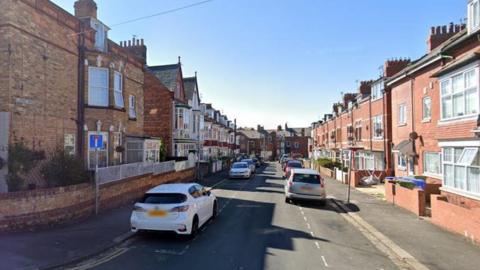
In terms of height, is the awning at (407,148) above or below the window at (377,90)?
below

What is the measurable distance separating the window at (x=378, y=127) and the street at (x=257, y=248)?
16.3 metres

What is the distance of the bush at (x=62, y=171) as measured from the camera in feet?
38.3

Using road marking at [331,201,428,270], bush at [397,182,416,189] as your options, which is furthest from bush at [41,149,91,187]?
bush at [397,182,416,189]

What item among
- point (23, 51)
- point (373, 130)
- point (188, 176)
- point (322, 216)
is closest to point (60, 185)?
point (23, 51)

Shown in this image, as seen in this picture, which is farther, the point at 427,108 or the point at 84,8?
the point at 427,108

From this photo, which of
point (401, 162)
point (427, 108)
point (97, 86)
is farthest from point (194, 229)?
point (401, 162)

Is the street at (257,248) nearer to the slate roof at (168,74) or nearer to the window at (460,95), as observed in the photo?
the window at (460,95)

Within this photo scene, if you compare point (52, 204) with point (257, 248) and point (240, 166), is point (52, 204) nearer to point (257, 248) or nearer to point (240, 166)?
point (257, 248)

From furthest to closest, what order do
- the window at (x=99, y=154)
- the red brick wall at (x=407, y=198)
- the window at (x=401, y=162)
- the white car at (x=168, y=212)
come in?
the window at (x=401, y=162) → the window at (x=99, y=154) → the red brick wall at (x=407, y=198) → the white car at (x=168, y=212)

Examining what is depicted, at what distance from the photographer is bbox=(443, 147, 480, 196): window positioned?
11.0 meters

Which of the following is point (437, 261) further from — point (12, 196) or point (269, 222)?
point (12, 196)

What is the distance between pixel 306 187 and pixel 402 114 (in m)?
10.3

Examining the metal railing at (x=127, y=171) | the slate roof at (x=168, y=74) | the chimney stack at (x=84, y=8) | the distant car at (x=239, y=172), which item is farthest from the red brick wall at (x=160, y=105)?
the chimney stack at (x=84, y=8)

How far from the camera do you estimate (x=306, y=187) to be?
16031 millimetres
